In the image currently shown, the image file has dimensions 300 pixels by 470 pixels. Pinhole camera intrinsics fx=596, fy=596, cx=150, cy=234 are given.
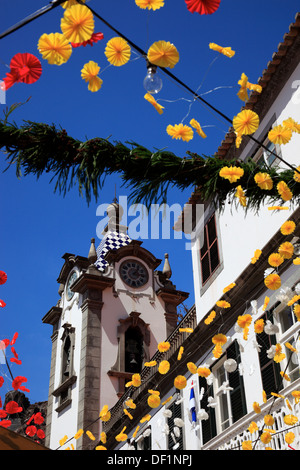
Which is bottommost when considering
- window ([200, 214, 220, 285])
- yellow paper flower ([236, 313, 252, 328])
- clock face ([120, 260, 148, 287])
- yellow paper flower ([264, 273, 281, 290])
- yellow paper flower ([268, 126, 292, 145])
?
yellow paper flower ([236, 313, 252, 328])

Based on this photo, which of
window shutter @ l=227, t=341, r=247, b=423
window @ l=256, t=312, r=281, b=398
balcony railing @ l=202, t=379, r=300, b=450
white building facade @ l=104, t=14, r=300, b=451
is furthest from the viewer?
window shutter @ l=227, t=341, r=247, b=423

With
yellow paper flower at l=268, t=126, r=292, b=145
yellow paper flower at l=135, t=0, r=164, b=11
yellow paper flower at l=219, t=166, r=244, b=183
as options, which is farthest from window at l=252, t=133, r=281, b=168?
yellow paper flower at l=135, t=0, r=164, b=11

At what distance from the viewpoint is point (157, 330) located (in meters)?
29.6

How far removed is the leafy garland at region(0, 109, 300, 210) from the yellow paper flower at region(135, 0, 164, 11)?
3.96 feet

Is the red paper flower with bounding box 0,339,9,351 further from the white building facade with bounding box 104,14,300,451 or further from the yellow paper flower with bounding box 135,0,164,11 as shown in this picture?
the yellow paper flower with bounding box 135,0,164,11

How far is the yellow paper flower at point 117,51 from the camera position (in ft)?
15.7

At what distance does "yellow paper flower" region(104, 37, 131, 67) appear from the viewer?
479 cm

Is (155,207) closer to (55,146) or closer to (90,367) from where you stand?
(55,146)

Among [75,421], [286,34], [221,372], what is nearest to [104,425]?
[75,421]

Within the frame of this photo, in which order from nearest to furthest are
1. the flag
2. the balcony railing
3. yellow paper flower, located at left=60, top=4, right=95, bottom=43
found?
yellow paper flower, located at left=60, top=4, right=95, bottom=43 < the balcony railing < the flag

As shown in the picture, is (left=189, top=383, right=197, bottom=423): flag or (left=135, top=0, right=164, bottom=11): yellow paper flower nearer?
(left=135, top=0, right=164, bottom=11): yellow paper flower

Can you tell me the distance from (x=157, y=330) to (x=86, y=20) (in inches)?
1025

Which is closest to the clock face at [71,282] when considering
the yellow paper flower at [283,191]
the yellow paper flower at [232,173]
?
the yellow paper flower at [283,191]

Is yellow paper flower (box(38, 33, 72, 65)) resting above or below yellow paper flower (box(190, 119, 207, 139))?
below
